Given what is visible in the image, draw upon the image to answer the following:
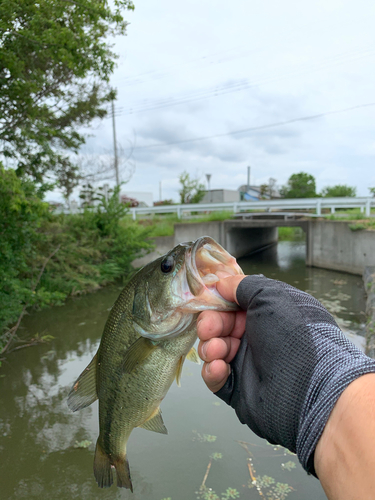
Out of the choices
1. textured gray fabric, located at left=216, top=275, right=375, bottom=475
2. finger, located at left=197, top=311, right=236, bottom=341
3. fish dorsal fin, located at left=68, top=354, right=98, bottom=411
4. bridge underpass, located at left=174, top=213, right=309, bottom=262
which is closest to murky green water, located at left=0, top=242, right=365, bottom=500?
fish dorsal fin, located at left=68, top=354, right=98, bottom=411

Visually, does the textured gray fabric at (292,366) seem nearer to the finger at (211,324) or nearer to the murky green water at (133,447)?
the finger at (211,324)

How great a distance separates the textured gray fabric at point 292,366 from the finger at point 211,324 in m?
0.17

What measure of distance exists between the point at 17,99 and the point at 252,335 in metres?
7.69

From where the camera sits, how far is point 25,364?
20.5ft

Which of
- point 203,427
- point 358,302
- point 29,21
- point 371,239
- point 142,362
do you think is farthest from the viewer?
point 371,239

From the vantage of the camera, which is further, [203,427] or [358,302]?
[358,302]

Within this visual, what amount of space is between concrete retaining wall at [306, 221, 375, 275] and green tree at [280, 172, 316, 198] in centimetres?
3322

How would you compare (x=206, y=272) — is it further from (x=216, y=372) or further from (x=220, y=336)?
(x=216, y=372)

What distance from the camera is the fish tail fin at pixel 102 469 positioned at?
1.93 m

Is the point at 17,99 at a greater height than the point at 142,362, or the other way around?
the point at 17,99

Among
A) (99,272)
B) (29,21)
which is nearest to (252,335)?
(29,21)

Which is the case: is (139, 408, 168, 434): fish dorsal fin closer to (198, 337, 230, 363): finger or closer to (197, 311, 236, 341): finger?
(198, 337, 230, 363): finger

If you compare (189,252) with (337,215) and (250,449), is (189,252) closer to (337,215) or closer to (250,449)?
(250,449)

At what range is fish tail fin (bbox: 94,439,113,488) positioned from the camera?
1.93 m
